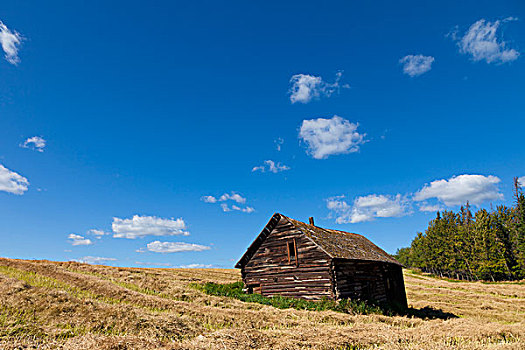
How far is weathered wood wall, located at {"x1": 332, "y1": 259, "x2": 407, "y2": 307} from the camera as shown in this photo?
1970cm

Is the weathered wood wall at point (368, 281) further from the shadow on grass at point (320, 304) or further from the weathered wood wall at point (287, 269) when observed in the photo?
the weathered wood wall at point (287, 269)

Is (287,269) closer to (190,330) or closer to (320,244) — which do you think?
(320,244)

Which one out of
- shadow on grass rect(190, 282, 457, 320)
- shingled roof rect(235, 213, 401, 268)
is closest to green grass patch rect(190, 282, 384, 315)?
shadow on grass rect(190, 282, 457, 320)

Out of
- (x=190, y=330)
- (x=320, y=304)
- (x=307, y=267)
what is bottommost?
(x=320, y=304)

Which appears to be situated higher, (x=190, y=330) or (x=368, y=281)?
(x=190, y=330)

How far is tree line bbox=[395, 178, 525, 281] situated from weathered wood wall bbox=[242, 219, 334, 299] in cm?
5788

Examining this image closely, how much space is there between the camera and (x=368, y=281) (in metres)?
22.4

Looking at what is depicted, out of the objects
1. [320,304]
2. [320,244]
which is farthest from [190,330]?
[320,244]

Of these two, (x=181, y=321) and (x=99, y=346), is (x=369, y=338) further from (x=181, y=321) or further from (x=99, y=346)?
(x=99, y=346)

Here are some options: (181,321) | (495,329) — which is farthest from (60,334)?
(495,329)

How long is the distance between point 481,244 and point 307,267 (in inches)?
2437

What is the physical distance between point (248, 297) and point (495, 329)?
578 inches

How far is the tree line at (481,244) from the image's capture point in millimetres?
58906

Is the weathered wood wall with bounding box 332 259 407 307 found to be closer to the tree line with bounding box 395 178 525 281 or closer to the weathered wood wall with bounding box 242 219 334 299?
the weathered wood wall with bounding box 242 219 334 299
